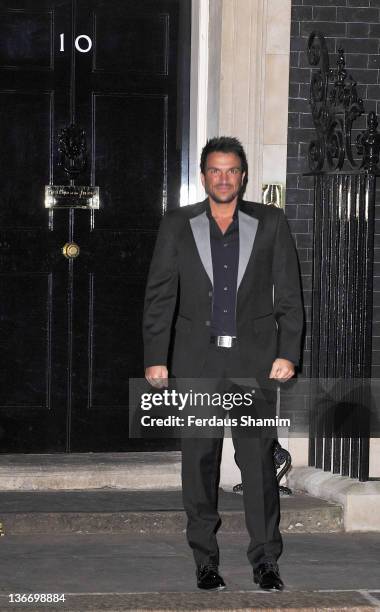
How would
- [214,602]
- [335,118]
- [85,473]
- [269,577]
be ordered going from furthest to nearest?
[85,473]
[335,118]
[269,577]
[214,602]

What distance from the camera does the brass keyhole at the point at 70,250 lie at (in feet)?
28.6

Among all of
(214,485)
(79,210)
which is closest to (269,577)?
(214,485)

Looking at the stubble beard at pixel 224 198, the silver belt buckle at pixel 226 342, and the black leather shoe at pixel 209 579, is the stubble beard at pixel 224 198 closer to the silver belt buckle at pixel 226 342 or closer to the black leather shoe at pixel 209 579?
the silver belt buckle at pixel 226 342

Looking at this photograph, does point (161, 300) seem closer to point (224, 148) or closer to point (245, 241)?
point (245, 241)

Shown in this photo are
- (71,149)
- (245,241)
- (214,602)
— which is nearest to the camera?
(214,602)

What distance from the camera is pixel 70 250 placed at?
8727 millimetres

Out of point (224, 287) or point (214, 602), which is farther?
point (224, 287)

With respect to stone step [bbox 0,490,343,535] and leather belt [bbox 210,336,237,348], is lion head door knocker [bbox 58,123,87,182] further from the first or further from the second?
leather belt [bbox 210,336,237,348]

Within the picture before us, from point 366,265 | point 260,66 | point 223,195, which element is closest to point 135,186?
point 260,66

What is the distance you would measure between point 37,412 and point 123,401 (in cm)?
58

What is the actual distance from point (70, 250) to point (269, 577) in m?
3.18

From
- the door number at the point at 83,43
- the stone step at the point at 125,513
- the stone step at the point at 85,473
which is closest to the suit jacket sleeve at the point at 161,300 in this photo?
the stone step at the point at 125,513

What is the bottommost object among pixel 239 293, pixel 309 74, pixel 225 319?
pixel 225 319

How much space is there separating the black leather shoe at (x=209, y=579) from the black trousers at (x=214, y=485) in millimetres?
34
